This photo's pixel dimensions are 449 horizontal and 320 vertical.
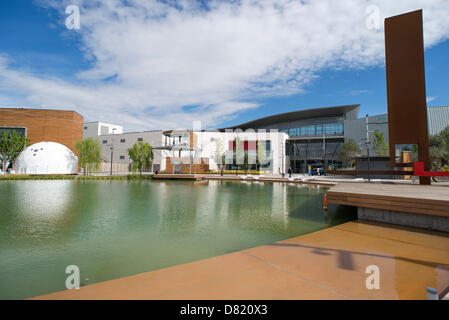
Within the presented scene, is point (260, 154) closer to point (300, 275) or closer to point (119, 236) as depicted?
point (119, 236)

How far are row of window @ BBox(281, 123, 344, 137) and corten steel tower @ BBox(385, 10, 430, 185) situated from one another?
43.2m

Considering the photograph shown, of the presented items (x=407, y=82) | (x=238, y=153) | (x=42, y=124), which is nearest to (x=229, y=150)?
(x=238, y=153)

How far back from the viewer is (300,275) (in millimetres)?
2734

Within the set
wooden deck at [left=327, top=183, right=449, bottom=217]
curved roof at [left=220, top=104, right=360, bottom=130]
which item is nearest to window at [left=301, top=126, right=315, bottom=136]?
curved roof at [left=220, top=104, right=360, bottom=130]

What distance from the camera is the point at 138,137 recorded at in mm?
50844

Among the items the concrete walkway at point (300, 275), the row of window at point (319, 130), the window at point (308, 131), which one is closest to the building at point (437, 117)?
the row of window at point (319, 130)

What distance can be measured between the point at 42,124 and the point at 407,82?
49889 mm

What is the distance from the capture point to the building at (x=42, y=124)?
127 ft

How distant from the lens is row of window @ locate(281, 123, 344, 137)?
163 feet

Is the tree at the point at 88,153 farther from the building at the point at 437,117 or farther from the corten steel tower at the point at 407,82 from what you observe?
the building at the point at 437,117

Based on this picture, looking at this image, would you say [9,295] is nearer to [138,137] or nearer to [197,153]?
[197,153]

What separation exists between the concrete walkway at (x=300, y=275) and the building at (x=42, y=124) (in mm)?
46294
